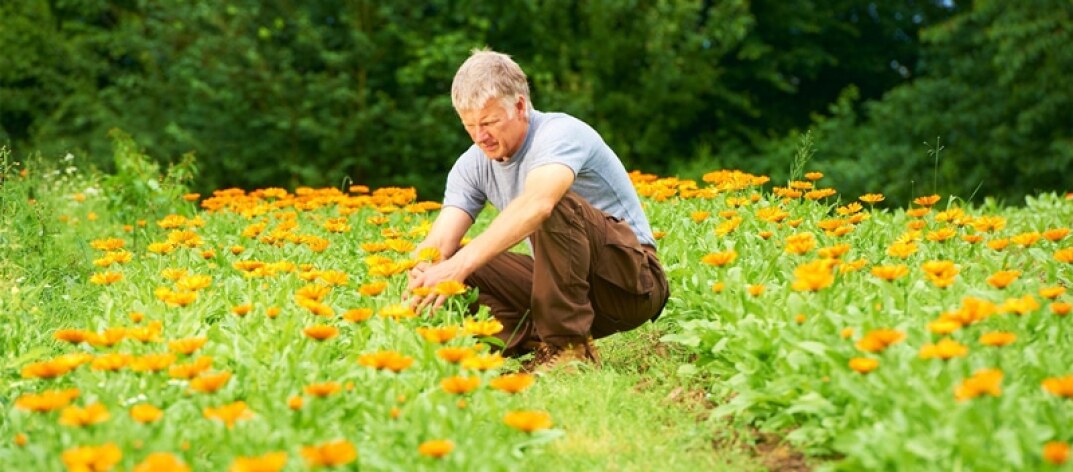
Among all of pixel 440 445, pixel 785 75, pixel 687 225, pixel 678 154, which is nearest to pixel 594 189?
pixel 687 225

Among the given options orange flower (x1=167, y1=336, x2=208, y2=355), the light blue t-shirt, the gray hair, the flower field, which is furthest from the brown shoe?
orange flower (x1=167, y1=336, x2=208, y2=355)

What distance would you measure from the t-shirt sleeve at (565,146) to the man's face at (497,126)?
90mm

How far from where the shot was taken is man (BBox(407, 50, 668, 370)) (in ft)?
12.3

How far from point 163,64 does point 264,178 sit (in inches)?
93.9

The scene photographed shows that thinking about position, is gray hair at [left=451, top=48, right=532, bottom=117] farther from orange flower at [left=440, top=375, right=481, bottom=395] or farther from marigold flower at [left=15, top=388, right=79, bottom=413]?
marigold flower at [left=15, top=388, right=79, bottom=413]

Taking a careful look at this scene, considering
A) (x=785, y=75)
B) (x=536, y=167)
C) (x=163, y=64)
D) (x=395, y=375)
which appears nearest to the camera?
(x=395, y=375)

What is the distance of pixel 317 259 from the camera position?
500 centimetres

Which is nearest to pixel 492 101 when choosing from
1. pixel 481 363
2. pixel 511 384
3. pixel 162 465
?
pixel 481 363

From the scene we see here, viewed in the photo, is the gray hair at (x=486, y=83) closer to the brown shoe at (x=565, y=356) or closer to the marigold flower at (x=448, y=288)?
the marigold flower at (x=448, y=288)

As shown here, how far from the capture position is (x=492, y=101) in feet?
12.7

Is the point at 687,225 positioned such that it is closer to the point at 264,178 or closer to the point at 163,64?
the point at 264,178

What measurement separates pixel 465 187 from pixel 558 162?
0.63 meters

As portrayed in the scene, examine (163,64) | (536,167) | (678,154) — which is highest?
(536,167)

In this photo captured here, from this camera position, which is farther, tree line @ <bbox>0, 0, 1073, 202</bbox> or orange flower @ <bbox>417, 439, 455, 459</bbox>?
tree line @ <bbox>0, 0, 1073, 202</bbox>
